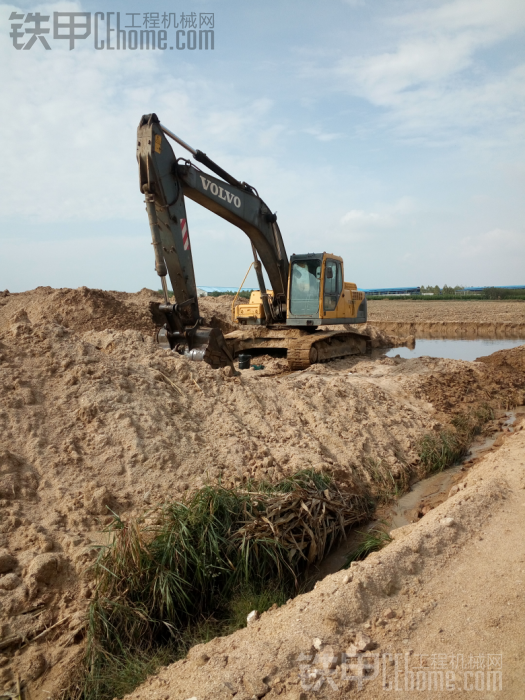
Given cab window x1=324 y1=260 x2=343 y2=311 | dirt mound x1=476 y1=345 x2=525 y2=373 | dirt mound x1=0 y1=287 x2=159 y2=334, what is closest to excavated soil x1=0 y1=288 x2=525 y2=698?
cab window x1=324 y1=260 x2=343 y2=311

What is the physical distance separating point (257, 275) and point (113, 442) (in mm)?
7558

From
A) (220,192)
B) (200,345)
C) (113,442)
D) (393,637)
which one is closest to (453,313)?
(220,192)

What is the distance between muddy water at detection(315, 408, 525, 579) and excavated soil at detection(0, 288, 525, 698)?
1.09 feet

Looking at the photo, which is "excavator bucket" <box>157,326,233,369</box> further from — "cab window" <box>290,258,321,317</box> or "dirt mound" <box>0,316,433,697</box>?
"cab window" <box>290,258,321,317</box>

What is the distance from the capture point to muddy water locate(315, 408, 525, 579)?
14.9 ft

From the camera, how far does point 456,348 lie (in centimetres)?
1934

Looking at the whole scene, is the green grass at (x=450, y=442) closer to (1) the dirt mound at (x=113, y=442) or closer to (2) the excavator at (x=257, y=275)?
(1) the dirt mound at (x=113, y=442)

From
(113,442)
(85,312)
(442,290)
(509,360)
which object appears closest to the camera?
(113,442)

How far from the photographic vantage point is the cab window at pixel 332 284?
40.6 ft

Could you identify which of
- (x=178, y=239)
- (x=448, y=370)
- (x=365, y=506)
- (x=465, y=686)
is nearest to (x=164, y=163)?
(x=178, y=239)

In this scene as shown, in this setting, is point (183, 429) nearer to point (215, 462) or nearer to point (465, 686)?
point (215, 462)

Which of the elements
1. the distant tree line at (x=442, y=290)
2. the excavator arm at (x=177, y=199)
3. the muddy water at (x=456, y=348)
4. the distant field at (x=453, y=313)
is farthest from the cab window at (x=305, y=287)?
the distant tree line at (x=442, y=290)

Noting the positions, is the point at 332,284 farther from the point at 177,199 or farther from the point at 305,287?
the point at 177,199

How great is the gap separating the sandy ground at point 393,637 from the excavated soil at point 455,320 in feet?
72.8
